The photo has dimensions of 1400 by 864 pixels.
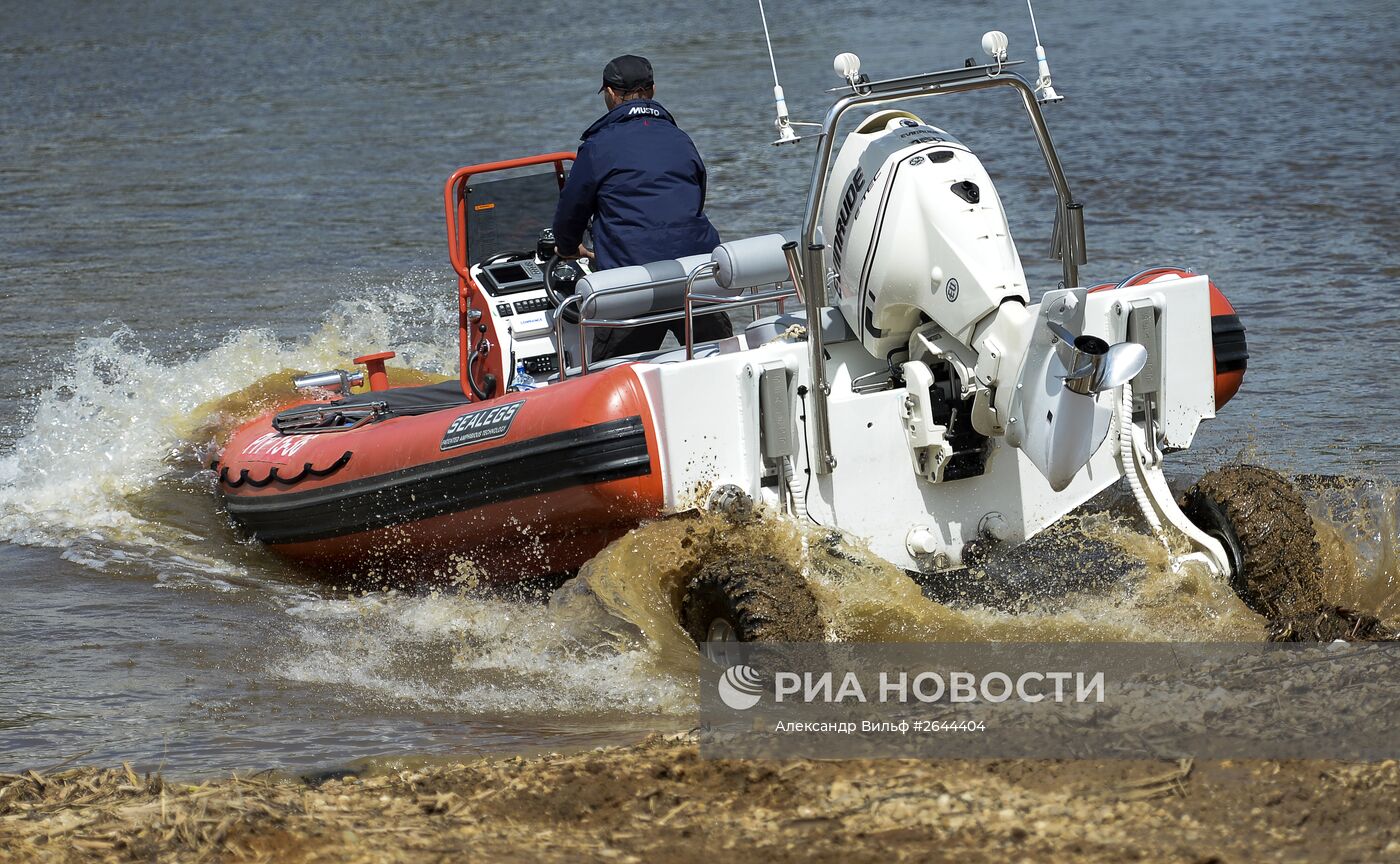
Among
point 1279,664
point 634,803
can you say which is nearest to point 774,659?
point 634,803

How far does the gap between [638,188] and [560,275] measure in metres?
0.70

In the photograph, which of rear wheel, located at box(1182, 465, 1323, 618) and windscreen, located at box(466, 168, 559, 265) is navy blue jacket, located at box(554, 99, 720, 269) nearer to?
windscreen, located at box(466, 168, 559, 265)

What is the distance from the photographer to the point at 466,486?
548cm

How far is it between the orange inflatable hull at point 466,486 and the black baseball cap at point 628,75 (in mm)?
1338

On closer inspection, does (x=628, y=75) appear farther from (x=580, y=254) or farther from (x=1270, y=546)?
(x=1270, y=546)

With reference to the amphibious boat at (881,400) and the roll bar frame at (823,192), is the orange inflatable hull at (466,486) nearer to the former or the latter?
the amphibious boat at (881,400)

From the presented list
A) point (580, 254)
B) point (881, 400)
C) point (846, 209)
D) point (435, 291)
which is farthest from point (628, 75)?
point (435, 291)

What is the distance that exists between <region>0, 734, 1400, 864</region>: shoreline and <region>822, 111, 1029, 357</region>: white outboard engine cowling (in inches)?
62.8

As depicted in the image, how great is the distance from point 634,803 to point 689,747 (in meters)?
0.33

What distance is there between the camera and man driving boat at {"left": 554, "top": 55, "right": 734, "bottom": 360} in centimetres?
600

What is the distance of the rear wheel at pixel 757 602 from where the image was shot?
4527 millimetres

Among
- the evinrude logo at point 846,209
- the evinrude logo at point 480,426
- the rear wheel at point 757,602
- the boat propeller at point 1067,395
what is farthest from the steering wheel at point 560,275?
the boat propeller at point 1067,395

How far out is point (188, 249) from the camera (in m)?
12.6

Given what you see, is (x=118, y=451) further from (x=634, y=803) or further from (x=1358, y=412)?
(x=1358, y=412)
